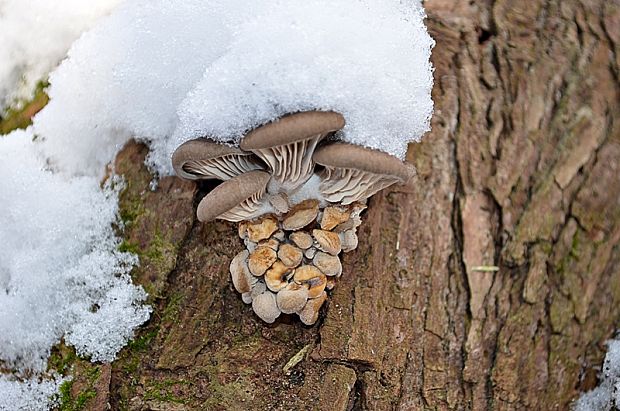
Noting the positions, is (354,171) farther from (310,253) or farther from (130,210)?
(130,210)

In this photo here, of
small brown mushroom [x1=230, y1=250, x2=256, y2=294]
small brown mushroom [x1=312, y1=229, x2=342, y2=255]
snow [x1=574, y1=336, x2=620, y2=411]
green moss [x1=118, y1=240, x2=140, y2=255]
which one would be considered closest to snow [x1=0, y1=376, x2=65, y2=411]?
green moss [x1=118, y1=240, x2=140, y2=255]

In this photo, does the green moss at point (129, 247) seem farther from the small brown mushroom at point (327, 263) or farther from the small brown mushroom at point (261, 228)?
the small brown mushroom at point (327, 263)

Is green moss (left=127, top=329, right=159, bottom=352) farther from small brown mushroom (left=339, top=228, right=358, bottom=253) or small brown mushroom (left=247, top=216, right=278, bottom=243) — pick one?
small brown mushroom (left=339, top=228, right=358, bottom=253)

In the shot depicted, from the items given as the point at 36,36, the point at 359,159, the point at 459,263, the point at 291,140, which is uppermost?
A: the point at 36,36

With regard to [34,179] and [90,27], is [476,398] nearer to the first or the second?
[34,179]

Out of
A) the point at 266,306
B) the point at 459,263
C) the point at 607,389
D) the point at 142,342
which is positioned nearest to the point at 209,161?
the point at 266,306
